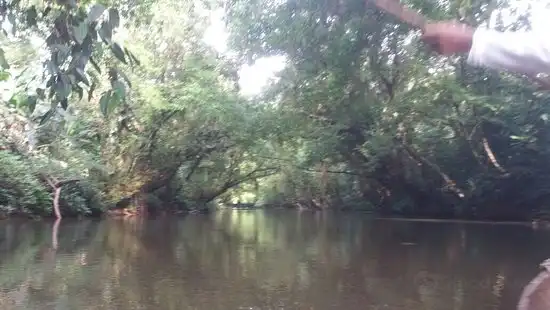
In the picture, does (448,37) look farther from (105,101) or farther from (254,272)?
(254,272)

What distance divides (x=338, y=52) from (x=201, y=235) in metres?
4.83

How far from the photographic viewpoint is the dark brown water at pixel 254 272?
215 inches

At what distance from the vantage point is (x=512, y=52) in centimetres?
138

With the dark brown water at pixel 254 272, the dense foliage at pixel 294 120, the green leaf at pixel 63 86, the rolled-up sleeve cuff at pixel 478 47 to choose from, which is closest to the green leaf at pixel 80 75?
the green leaf at pixel 63 86

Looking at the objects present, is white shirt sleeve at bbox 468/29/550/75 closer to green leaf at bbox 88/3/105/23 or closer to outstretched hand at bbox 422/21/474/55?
outstretched hand at bbox 422/21/474/55

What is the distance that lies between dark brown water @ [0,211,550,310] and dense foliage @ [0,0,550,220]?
395 centimetres

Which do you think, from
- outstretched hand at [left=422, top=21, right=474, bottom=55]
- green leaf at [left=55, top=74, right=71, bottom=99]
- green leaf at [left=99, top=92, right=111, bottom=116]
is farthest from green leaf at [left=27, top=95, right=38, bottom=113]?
outstretched hand at [left=422, top=21, right=474, bottom=55]

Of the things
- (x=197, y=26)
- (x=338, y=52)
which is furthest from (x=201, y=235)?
(x=197, y=26)

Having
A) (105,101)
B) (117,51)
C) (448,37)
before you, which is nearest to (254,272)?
(105,101)

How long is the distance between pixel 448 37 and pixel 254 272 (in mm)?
5930

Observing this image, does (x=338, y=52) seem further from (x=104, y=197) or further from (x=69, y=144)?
(x=104, y=197)

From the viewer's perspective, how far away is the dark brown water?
546 centimetres

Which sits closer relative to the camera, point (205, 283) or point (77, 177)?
point (205, 283)

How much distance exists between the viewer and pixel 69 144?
54.2ft
